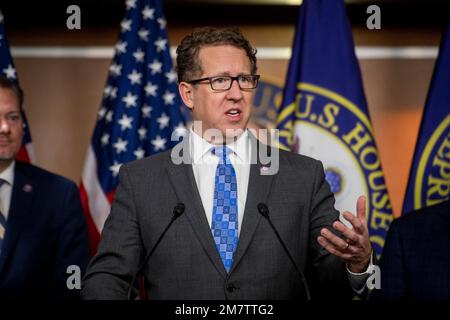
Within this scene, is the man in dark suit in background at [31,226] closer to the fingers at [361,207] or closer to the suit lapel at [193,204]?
the suit lapel at [193,204]

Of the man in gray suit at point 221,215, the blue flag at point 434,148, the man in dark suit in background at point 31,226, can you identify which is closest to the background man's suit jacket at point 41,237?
the man in dark suit in background at point 31,226

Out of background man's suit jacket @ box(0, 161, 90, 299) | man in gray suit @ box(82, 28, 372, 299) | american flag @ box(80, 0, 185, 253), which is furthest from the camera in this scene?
american flag @ box(80, 0, 185, 253)

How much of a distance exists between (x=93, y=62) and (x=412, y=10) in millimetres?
2048

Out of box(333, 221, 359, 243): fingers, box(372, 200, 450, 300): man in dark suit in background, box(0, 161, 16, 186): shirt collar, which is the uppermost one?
box(0, 161, 16, 186): shirt collar

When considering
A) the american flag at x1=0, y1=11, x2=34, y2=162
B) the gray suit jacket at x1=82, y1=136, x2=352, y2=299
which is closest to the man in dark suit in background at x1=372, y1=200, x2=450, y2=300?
the gray suit jacket at x1=82, y1=136, x2=352, y2=299

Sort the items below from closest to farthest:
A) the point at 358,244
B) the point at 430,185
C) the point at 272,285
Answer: the point at 358,244
the point at 272,285
the point at 430,185

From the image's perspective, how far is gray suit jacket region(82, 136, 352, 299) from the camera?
1858 millimetres

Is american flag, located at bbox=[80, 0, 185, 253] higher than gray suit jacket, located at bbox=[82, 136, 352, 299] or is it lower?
higher

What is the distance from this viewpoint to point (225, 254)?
6.28 ft

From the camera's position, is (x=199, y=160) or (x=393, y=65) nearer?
(x=199, y=160)

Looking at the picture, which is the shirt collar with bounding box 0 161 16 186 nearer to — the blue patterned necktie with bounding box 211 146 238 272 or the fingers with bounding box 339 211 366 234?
the blue patterned necktie with bounding box 211 146 238 272

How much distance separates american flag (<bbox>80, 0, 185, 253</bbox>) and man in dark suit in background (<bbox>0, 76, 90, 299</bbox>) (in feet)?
1.03
